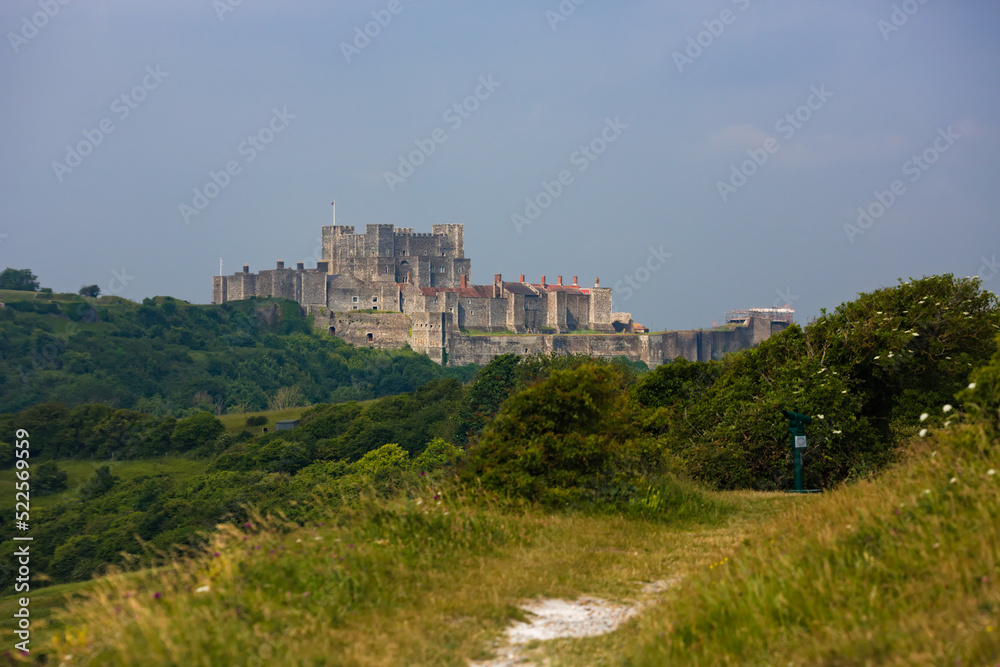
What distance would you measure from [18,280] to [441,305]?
114 feet

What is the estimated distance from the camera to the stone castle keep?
208ft

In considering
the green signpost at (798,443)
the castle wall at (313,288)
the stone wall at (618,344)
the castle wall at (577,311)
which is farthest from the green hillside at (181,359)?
the green signpost at (798,443)

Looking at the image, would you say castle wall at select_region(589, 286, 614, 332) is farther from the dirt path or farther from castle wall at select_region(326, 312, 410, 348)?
the dirt path

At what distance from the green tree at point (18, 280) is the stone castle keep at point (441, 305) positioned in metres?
14.7

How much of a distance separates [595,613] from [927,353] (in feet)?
29.9

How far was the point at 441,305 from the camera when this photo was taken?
209 ft

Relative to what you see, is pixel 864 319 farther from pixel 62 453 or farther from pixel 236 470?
pixel 62 453

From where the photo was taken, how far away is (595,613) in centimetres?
496

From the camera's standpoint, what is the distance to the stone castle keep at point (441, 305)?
63375mm

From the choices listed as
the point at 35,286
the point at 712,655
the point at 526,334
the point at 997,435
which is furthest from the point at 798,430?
the point at 35,286

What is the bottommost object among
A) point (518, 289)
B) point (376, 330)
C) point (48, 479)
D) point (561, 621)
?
point (48, 479)

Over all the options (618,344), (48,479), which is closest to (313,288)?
(618,344)

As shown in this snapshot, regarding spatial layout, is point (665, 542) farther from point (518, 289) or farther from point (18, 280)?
point (18, 280)

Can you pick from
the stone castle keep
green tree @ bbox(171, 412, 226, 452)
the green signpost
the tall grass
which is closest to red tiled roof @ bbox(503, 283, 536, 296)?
the stone castle keep
